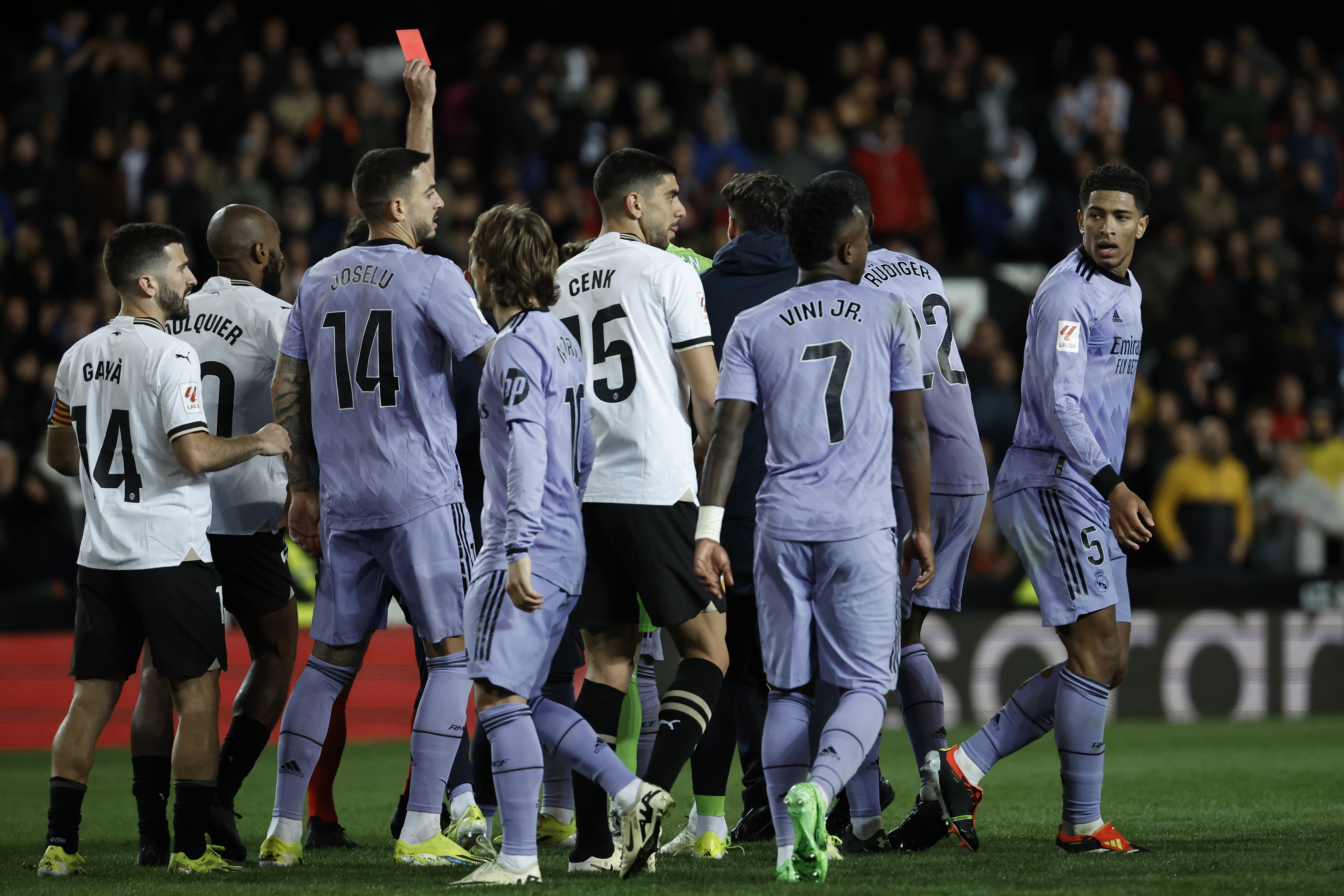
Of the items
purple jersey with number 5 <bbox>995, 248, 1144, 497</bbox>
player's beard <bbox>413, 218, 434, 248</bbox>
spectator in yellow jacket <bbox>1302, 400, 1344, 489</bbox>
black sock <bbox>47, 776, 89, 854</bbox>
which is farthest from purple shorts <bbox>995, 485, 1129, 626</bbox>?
spectator in yellow jacket <bbox>1302, 400, 1344, 489</bbox>

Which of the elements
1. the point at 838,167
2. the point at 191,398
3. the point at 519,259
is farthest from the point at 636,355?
the point at 838,167

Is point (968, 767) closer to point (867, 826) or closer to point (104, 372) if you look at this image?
point (867, 826)

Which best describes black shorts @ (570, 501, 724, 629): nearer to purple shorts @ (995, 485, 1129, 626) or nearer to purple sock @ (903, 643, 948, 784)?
purple sock @ (903, 643, 948, 784)

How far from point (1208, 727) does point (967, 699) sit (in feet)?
5.93

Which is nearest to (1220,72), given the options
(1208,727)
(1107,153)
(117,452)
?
(1107,153)

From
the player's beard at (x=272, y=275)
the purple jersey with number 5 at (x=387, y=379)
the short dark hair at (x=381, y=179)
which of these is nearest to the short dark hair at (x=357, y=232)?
the player's beard at (x=272, y=275)

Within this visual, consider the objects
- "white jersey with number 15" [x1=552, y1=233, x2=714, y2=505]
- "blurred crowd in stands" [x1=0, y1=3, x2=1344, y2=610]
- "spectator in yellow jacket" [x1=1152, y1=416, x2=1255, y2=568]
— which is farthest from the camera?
"blurred crowd in stands" [x1=0, y1=3, x2=1344, y2=610]

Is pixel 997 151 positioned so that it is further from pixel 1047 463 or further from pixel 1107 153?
pixel 1047 463

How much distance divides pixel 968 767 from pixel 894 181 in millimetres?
10926

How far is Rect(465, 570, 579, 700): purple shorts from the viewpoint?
17.2ft

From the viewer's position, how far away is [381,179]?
6.14 m

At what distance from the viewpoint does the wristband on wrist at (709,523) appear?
17.5 ft

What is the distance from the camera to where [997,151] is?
17.9 meters

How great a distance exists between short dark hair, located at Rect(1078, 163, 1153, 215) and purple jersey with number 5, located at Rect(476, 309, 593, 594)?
2.28 m
